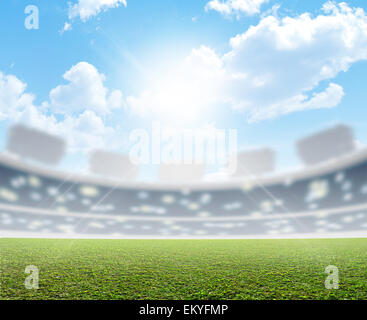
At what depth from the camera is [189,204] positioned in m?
58.3

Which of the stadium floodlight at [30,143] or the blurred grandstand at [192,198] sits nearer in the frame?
the blurred grandstand at [192,198]

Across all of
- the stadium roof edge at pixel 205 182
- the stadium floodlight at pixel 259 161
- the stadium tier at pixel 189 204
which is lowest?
the stadium tier at pixel 189 204

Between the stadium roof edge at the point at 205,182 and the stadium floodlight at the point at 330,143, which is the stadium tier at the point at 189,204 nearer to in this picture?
the stadium roof edge at the point at 205,182

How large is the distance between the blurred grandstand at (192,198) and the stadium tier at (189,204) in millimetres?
167

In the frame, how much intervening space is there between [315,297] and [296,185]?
49.8 metres

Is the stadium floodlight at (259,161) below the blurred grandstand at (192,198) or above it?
above

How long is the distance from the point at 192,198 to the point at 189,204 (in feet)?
6.50

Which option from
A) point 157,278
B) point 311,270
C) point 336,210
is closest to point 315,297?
point 311,270

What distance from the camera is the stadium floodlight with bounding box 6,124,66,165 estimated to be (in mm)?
54312

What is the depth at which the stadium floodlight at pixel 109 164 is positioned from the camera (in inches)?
2500

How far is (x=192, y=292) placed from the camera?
414 centimetres

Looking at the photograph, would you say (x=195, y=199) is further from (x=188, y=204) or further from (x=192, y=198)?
(x=188, y=204)

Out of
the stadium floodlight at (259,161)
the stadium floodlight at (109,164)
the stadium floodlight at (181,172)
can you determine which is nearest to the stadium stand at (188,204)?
the stadium floodlight at (259,161)

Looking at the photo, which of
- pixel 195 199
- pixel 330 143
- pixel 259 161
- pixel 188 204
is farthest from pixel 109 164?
pixel 330 143
